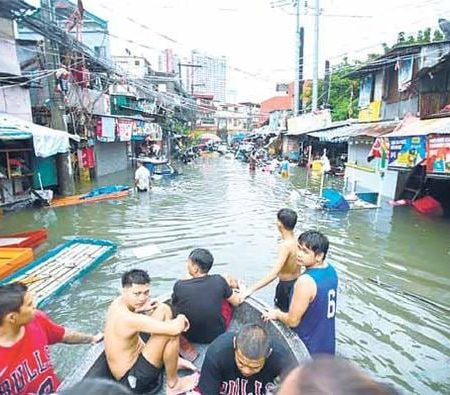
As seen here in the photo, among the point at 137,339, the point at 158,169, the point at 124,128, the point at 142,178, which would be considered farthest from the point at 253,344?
the point at 124,128

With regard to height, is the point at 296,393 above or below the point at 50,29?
below

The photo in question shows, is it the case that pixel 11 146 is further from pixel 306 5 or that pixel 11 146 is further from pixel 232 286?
pixel 306 5

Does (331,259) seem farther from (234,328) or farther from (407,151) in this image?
(407,151)

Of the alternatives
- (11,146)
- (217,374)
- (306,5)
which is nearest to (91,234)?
(11,146)

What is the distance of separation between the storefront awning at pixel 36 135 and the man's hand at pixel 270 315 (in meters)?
10.9

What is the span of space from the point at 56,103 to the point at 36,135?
279 cm

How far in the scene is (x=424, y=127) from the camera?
12680 mm

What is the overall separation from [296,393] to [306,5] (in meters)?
33.2

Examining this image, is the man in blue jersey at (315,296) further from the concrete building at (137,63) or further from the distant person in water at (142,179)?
the concrete building at (137,63)

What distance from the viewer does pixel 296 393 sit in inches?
46.9

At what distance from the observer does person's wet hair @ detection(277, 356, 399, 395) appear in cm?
115

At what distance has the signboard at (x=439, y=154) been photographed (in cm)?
1074

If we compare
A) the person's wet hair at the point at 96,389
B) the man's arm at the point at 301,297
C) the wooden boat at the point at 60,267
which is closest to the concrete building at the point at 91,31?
the wooden boat at the point at 60,267

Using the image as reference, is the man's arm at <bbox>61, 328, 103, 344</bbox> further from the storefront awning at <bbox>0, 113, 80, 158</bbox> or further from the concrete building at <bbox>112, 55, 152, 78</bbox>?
the concrete building at <bbox>112, 55, 152, 78</bbox>
